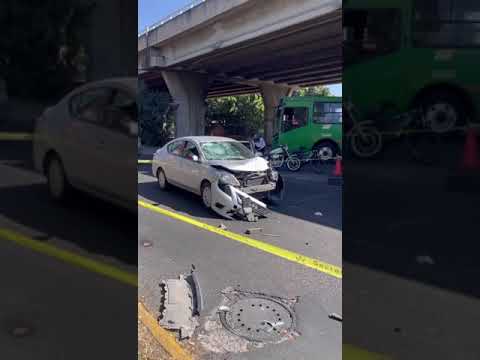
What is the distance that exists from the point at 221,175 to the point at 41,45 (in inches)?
212

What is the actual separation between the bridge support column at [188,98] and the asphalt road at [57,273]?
2011cm

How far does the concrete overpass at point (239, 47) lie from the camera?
496 inches

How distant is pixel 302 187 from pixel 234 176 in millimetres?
3299

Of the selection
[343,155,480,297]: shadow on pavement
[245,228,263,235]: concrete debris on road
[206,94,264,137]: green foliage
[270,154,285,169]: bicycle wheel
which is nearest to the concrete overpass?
[270,154,285,169]: bicycle wheel

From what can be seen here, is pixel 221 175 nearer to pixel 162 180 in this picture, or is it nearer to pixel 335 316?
pixel 162 180

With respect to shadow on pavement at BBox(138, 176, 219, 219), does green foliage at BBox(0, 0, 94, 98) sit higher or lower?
higher

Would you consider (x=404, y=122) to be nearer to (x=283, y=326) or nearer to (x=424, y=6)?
(x=424, y=6)

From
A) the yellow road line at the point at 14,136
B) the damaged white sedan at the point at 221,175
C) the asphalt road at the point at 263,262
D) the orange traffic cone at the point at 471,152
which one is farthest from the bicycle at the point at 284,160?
the yellow road line at the point at 14,136

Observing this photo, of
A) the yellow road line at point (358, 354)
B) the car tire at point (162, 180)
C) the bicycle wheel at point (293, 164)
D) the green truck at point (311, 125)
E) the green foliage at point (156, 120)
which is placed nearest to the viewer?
the yellow road line at point (358, 354)

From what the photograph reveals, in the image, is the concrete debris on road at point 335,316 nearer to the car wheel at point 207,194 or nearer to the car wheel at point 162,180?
the car wheel at point 207,194

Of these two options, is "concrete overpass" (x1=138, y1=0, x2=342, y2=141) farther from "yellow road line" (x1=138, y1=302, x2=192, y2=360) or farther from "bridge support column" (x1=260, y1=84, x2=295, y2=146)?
"yellow road line" (x1=138, y1=302, x2=192, y2=360)

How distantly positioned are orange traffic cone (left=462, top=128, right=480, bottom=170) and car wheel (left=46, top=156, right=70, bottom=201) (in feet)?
5.43

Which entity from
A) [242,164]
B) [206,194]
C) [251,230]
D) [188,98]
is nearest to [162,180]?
[206,194]

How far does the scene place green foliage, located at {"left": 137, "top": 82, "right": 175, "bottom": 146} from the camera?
21.9 metres
